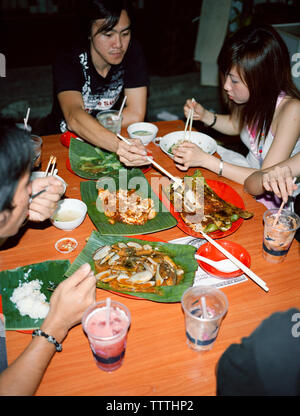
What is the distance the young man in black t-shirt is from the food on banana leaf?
392 millimetres

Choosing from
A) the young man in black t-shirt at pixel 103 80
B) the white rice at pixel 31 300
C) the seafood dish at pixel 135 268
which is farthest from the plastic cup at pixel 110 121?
the white rice at pixel 31 300

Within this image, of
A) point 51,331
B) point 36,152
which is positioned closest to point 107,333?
point 51,331

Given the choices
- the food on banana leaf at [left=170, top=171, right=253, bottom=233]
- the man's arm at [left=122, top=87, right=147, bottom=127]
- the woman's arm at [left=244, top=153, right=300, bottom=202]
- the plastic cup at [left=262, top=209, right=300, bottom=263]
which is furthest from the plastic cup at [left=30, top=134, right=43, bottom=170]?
the plastic cup at [left=262, top=209, right=300, bottom=263]

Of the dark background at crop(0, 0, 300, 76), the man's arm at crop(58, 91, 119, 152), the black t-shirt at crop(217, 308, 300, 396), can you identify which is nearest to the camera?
the black t-shirt at crop(217, 308, 300, 396)

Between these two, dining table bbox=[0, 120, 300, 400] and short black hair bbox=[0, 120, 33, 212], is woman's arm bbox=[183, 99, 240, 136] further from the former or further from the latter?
short black hair bbox=[0, 120, 33, 212]

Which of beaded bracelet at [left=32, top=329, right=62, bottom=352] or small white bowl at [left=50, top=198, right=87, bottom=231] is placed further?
small white bowl at [left=50, top=198, right=87, bottom=231]

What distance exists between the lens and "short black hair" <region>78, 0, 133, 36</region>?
2582 millimetres

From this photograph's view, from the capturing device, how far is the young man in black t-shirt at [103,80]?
2.59 metres

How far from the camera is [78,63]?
2.96 meters

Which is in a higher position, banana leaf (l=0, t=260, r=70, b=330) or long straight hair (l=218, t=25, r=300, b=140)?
long straight hair (l=218, t=25, r=300, b=140)

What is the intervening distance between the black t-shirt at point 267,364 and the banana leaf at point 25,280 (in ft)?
2.75

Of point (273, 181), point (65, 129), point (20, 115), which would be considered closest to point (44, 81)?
point (20, 115)

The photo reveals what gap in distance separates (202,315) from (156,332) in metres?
0.23

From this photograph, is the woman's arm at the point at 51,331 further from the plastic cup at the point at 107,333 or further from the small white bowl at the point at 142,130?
the small white bowl at the point at 142,130
